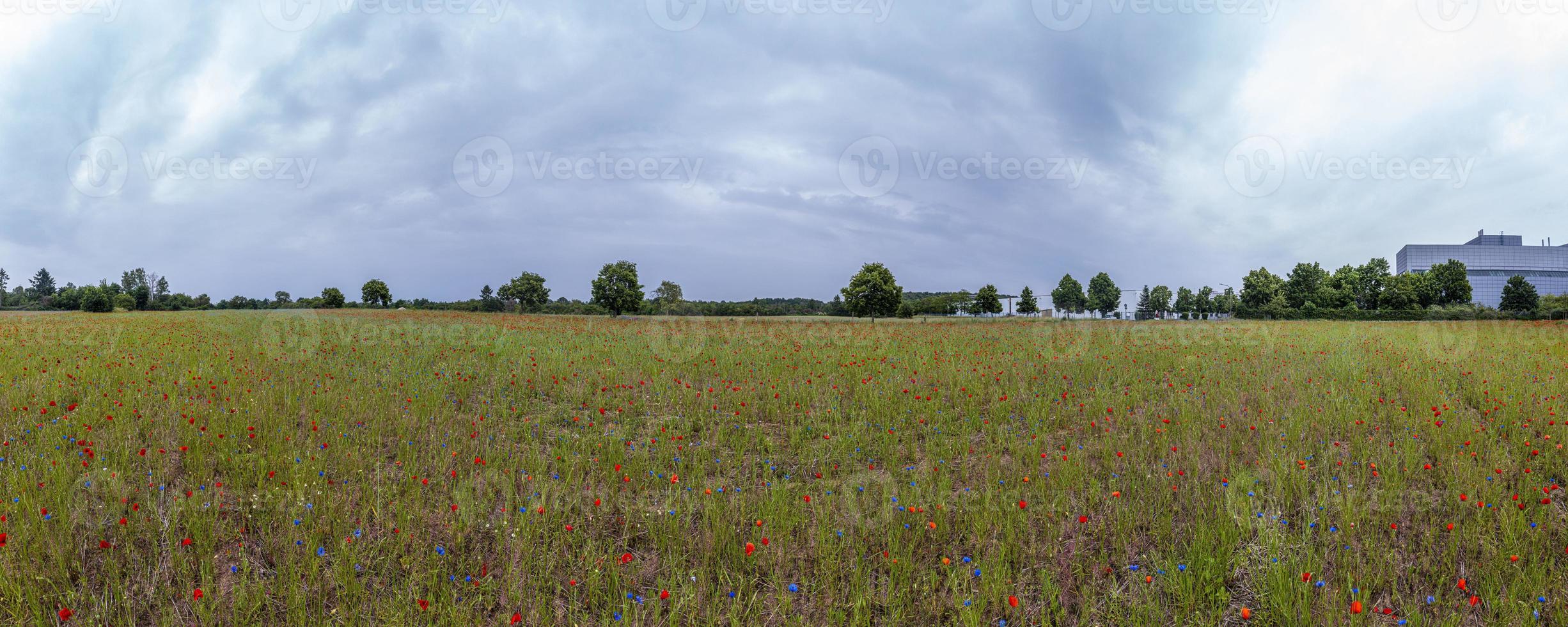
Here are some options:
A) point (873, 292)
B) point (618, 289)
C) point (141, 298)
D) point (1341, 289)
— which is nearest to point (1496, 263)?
point (1341, 289)

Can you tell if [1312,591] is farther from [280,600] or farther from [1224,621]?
[280,600]

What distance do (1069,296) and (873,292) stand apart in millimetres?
54039

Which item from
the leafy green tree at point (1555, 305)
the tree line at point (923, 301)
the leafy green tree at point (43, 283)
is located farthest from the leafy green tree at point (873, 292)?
the leafy green tree at point (43, 283)

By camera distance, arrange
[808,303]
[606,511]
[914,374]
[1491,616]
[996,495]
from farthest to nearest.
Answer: [808,303] < [914,374] < [996,495] < [606,511] < [1491,616]

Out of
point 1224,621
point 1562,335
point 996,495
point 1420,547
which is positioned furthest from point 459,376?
point 1562,335

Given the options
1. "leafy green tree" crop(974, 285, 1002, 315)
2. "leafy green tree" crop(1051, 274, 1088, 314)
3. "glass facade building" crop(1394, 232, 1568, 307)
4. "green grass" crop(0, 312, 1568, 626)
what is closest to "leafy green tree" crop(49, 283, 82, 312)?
"green grass" crop(0, 312, 1568, 626)

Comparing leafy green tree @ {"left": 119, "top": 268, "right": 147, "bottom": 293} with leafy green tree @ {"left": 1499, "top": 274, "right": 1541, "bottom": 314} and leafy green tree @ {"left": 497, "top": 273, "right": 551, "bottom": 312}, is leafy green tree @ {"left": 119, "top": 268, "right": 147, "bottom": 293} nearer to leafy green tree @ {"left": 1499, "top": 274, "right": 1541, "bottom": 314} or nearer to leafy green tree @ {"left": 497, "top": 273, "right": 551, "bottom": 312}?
leafy green tree @ {"left": 497, "top": 273, "right": 551, "bottom": 312}

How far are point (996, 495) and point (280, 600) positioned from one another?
4.89 m

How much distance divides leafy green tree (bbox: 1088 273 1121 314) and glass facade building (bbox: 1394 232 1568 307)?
3638 inches

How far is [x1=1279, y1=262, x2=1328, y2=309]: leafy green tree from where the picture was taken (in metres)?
80.3

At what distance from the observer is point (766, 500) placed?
4539mm

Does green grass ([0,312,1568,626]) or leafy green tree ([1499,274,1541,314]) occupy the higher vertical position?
leafy green tree ([1499,274,1541,314])

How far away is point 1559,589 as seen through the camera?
3.46 metres

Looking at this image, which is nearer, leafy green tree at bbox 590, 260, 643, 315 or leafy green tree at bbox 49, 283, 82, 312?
leafy green tree at bbox 590, 260, 643, 315
